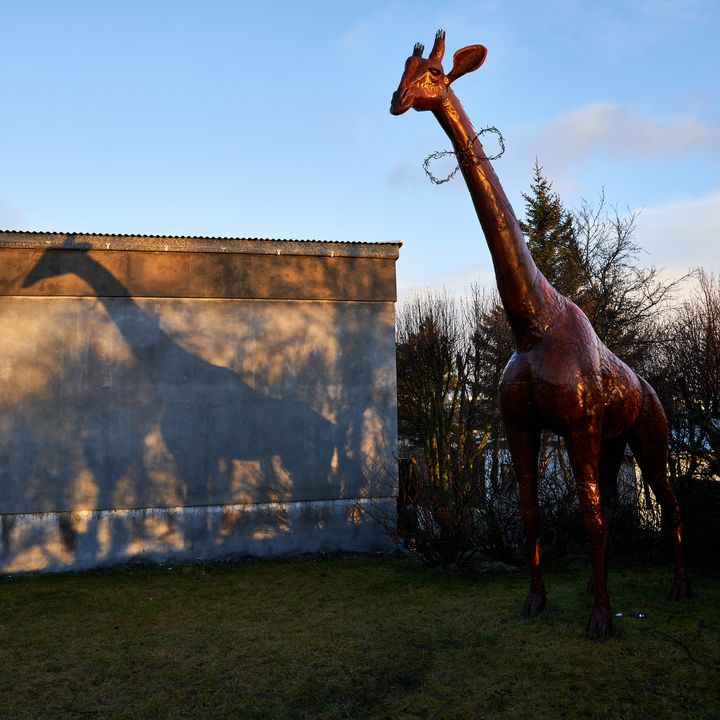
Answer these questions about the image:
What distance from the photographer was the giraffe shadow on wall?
9891mm

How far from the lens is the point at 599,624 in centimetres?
478

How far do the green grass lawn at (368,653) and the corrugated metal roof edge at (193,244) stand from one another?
5.43 m

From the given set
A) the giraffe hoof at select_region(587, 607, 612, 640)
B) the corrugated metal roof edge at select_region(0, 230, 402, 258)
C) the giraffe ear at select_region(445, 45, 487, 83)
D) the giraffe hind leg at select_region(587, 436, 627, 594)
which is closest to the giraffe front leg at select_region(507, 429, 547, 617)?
the giraffe hoof at select_region(587, 607, 612, 640)

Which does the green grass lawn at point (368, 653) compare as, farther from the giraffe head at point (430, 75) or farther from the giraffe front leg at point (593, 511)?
the giraffe head at point (430, 75)

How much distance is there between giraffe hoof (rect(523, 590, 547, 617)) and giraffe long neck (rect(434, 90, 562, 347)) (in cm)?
230

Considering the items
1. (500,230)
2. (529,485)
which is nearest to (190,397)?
(529,485)

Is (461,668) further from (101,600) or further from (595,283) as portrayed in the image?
(595,283)

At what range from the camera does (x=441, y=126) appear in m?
4.64

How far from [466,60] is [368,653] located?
4618 mm

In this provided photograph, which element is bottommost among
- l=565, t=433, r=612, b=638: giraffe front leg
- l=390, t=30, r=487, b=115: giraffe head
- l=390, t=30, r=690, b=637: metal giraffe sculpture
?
l=565, t=433, r=612, b=638: giraffe front leg

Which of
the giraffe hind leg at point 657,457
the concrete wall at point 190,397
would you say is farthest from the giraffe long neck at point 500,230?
the concrete wall at point 190,397

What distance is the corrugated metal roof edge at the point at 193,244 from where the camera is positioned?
32.5ft

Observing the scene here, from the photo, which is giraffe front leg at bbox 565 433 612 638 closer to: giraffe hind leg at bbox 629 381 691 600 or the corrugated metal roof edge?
giraffe hind leg at bbox 629 381 691 600

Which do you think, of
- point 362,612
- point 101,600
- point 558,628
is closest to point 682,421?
point 558,628
